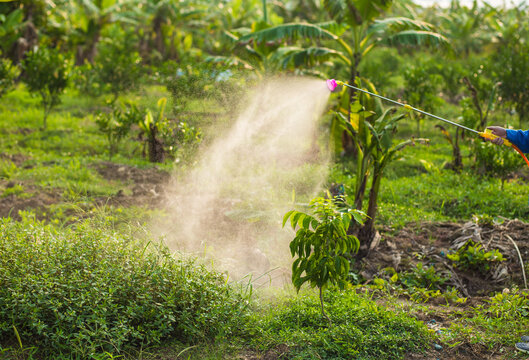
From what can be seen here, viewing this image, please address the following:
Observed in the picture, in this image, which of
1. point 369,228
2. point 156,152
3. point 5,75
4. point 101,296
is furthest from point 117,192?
point 5,75

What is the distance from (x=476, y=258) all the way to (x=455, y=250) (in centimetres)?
38

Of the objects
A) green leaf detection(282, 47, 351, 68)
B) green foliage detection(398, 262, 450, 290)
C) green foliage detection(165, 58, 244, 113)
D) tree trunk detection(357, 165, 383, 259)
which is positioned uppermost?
green leaf detection(282, 47, 351, 68)

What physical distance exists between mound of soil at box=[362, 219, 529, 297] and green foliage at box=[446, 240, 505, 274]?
44 mm

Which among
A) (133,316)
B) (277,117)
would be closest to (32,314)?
(133,316)

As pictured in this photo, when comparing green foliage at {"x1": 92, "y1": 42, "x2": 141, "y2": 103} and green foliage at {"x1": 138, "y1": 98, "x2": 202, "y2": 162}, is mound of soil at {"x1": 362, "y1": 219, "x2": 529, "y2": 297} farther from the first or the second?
green foliage at {"x1": 92, "y1": 42, "x2": 141, "y2": 103}

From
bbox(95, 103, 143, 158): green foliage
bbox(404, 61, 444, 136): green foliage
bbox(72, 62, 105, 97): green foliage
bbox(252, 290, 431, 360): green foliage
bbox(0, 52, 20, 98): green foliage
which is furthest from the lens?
bbox(72, 62, 105, 97): green foliage

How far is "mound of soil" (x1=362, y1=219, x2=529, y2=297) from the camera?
4.97 m

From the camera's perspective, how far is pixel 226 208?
20.7 ft

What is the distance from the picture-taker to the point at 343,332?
3.61 meters

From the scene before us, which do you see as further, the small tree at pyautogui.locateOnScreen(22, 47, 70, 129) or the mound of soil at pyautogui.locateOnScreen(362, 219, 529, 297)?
→ the small tree at pyautogui.locateOnScreen(22, 47, 70, 129)

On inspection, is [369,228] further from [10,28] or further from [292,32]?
[10,28]

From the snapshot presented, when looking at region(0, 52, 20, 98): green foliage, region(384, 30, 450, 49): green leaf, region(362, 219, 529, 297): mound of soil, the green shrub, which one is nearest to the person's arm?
region(362, 219, 529, 297): mound of soil

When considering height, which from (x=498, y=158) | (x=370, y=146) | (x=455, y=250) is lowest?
(x=455, y=250)

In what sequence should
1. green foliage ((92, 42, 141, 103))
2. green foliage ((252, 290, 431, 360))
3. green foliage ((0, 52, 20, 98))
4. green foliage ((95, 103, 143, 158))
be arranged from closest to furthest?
green foliage ((252, 290, 431, 360)) < green foliage ((95, 103, 143, 158)) < green foliage ((0, 52, 20, 98)) < green foliage ((92, 42, 141, 103))
